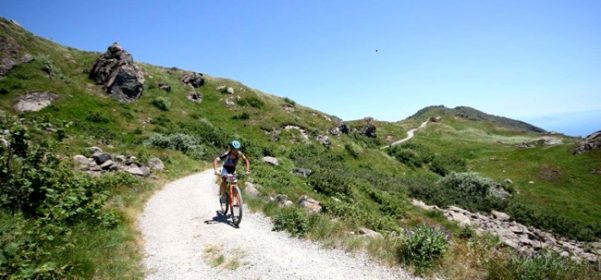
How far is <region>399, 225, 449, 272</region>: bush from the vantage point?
8961 millimetres

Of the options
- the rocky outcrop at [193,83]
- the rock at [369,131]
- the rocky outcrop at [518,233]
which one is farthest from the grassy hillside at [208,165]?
the rock at [369,131]

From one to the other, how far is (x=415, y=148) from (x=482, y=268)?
77.9m

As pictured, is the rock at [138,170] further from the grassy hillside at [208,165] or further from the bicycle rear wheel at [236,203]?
the bicycle rear wheel at [236,203]

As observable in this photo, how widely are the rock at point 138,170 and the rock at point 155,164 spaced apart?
3.83 feet

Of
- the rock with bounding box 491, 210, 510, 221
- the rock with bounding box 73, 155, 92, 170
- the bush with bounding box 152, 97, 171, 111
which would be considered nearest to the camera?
the rock with bounding box 73, 155, 92, 170

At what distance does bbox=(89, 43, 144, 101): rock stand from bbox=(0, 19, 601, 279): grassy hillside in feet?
4.76

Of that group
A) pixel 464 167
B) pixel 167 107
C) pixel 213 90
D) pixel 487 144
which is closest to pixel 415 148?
pixel 464 167

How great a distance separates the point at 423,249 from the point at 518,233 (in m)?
27.5

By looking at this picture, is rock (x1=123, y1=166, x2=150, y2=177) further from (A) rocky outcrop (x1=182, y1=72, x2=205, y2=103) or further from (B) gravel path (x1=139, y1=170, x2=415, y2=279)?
(A) rocky outcrop (x1=182, y1=72, x2=205, y2=103)

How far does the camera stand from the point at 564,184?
5438cm

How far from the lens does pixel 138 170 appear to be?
73.5 ft

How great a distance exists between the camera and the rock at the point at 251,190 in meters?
19.0

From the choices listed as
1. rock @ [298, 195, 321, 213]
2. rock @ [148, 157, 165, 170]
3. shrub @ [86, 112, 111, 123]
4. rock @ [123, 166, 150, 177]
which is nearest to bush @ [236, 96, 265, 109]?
shrub @ [86, 112, 111, 123]

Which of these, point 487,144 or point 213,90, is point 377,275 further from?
point 487,144
